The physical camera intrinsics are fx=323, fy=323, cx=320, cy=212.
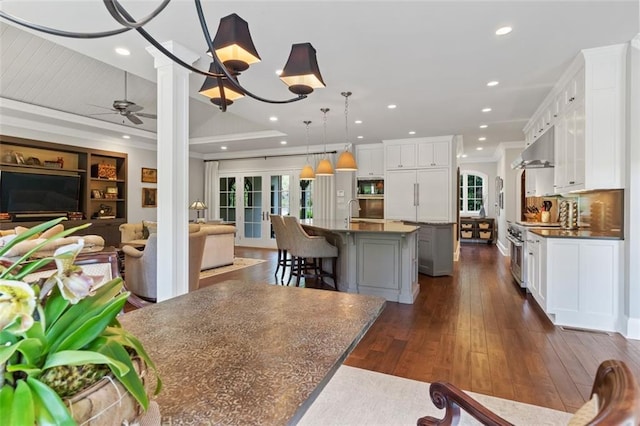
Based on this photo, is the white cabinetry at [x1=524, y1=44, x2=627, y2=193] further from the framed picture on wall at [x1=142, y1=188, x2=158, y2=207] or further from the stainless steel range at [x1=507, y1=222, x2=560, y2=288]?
the framed picture on wall at [x1=142, y1=188, x2=158, y2=207]

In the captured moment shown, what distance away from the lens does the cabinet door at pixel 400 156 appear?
7137 mm

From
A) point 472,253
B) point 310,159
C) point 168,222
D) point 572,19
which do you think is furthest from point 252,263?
point 572,19

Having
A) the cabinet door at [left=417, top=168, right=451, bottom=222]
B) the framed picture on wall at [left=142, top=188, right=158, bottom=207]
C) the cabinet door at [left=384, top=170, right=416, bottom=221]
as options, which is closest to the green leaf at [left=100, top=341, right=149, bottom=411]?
the cabinet door at [left=417, top=168, right=451, bottom=222]

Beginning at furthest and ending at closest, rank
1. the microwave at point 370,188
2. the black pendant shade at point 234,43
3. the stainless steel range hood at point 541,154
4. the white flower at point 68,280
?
the microwave at point 370,188 < the stainless steel range hood at point 541,154 < the black pendant shade at point 234,43 < the white flower at point 68,280

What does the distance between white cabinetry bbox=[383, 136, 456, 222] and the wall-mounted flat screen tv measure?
21.9 ft

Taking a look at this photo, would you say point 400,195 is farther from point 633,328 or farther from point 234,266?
point 633,328

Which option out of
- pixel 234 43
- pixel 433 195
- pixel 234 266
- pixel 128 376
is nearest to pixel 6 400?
pixel 128 376

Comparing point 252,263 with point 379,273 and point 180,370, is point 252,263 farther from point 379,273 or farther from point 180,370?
point 180,370

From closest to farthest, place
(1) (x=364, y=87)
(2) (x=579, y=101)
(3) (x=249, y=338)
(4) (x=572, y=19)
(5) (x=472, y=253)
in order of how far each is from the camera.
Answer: (3) (x=249, y=338), (4) (x=572, y=19), (2) (x=579, y=101), (1) (x=364, y=87), (5) (x=472, y=253)

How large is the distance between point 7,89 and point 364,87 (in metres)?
5.40

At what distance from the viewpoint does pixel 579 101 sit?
335cm

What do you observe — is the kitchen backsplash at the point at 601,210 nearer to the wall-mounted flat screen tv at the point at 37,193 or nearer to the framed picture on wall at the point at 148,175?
the framed picture on wall at the point at 148,175

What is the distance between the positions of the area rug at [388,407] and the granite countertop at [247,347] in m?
0.81

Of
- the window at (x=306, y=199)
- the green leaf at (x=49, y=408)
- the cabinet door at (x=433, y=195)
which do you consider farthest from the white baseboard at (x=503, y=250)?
the green leaf at (x=49, y=408)
